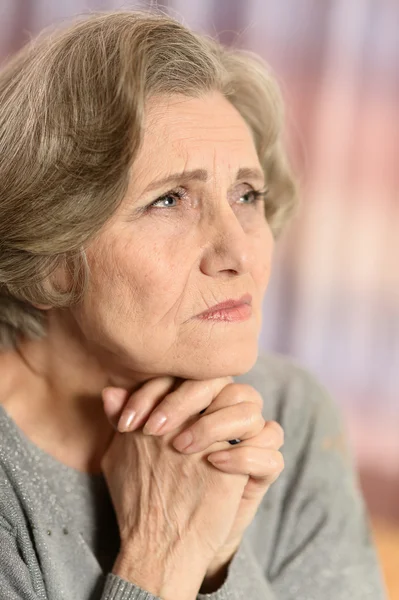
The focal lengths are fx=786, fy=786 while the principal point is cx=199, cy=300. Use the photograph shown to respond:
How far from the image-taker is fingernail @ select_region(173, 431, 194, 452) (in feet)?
4.18

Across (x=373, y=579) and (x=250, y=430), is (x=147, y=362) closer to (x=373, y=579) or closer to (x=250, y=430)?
(x=250, y=430)

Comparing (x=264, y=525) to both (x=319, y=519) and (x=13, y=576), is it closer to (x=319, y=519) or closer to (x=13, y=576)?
(x=319, y=519)

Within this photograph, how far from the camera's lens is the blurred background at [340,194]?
271cm

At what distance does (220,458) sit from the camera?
1279 millimetres

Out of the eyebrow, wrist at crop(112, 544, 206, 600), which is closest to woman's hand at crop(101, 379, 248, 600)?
wrist at crop(112, 544, 206, 600)

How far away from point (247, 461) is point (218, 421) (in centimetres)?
8

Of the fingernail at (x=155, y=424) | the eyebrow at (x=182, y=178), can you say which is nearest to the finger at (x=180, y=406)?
the fingernail at (x=155, y=424)

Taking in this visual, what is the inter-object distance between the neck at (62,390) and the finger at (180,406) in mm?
97

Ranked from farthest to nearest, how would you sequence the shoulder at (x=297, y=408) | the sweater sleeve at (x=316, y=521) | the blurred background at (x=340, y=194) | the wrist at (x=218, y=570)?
the blurred background at (x=340, y=194) < the shoulder at (x=297, y=408) < the sweater sleeve at (x=316, y=521) < the wrist at (x=218, y=570)

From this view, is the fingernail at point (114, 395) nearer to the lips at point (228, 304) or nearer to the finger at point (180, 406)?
the finger at point (180, 406)

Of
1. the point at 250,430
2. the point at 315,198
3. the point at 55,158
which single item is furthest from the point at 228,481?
the point at 315,198

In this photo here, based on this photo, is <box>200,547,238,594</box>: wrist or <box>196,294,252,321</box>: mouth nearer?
<box>196,294,252,321</box>: mouth

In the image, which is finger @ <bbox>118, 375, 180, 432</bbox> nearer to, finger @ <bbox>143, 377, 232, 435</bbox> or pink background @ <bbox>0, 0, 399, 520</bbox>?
finger @ <bbox>143, 377, 232, 435</bbox>

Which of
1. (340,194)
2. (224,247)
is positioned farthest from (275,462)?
(340,194)
